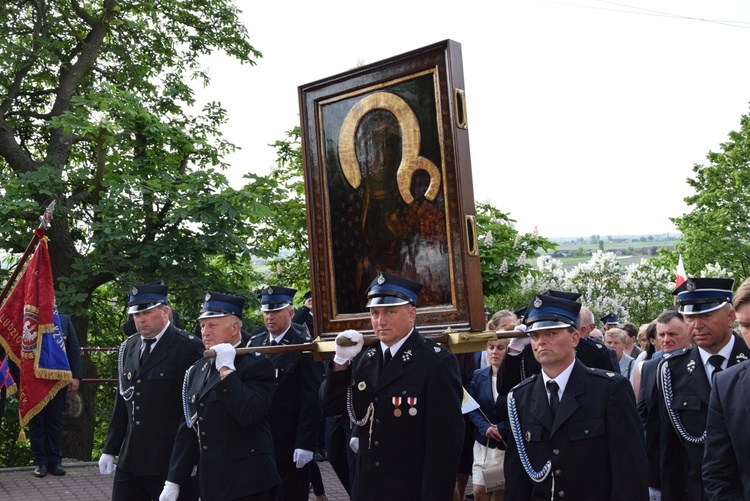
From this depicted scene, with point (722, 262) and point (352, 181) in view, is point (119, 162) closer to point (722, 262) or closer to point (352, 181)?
point (352, 181)

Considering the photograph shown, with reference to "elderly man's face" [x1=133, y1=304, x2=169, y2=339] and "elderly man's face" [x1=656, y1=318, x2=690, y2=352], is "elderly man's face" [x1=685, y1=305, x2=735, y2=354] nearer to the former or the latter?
"elderly man's face" [x1=656, y1=318, x2=690, y2=352]

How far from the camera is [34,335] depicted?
29.9 feet

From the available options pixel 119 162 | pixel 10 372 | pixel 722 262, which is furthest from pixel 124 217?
pixel 722 262

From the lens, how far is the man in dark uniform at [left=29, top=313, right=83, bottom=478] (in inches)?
414

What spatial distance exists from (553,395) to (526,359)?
1.94 m

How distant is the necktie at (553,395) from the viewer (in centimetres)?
457

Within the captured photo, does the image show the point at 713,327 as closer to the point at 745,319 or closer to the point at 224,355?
the point at 745,319

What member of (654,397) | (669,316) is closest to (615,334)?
(669,316)

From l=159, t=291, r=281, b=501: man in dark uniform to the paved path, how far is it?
384 cm

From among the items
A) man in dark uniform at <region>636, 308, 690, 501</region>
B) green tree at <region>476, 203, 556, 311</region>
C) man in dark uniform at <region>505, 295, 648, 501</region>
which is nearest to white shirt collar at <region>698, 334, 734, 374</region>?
man in dark uniform at <region>636, 308, 690, 501</region>

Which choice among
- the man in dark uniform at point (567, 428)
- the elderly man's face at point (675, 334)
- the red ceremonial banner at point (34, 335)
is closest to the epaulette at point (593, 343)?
the elderly man's face at point (675, 334)

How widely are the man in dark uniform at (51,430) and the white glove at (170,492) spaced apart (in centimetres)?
481

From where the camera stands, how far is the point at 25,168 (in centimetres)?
1628

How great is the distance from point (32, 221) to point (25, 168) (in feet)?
5.98
